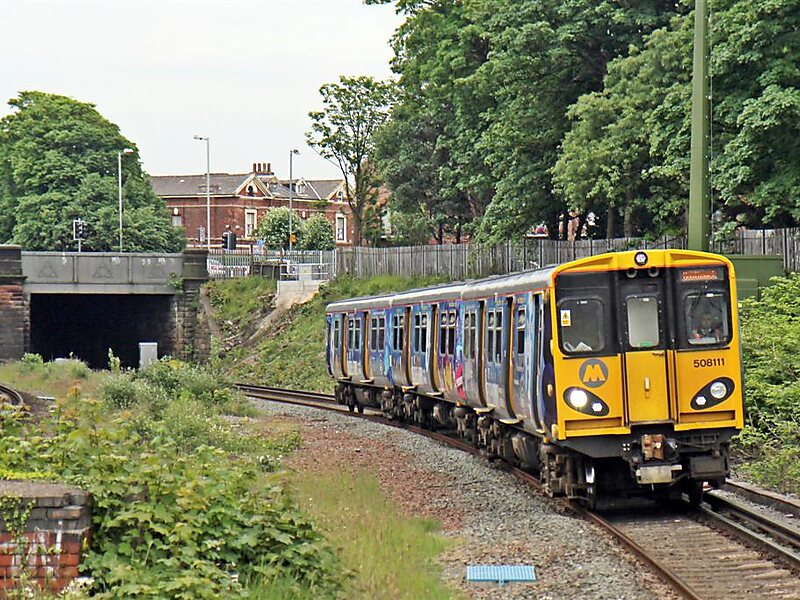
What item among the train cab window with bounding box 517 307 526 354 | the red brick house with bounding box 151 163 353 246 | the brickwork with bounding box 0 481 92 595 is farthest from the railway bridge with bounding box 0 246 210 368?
the brickwork with bounding box 0 481 92 595

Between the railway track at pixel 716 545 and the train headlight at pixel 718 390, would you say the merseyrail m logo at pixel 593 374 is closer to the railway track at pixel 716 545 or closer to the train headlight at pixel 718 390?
the train headlight at pixel 718 390

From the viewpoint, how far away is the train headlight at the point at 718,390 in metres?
14.2

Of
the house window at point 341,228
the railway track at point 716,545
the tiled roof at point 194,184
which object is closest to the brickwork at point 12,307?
the railway track at point 716,545

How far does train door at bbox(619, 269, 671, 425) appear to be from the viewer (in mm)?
14109

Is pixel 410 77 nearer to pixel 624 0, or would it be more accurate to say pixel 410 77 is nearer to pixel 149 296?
pixel 149 296

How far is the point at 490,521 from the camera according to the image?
47.0 ft

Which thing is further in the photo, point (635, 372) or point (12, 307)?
point (12, 307)

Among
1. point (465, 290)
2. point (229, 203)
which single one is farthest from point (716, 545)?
point (229, 203)

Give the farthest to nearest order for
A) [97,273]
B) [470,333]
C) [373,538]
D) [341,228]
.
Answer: [341,228], [97,273], [470,333], [373,538]

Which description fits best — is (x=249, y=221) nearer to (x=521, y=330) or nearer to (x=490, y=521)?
(x=521, y=330)

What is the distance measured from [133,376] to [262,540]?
76.4 ft

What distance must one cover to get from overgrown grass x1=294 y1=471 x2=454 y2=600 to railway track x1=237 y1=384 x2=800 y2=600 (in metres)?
1.91

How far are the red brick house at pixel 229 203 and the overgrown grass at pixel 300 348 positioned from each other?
42301 millimetres

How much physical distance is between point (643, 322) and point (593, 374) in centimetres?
82
